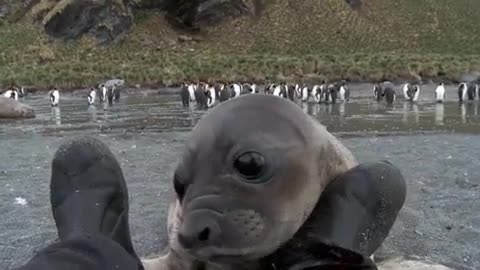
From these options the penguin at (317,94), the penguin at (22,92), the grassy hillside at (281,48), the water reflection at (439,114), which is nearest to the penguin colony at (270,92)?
the penguin at (317,94)

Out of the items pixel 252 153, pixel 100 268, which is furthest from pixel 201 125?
pixel 100 268

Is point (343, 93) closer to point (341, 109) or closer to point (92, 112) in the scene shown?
point (341, 109)

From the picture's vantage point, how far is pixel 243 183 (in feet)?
8.96

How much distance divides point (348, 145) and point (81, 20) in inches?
1741

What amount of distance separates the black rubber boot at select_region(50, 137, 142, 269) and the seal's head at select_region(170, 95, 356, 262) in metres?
0.48

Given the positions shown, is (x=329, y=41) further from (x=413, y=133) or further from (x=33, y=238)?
(x=33, y=238)

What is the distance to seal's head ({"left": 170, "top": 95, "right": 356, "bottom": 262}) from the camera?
270 centimetres

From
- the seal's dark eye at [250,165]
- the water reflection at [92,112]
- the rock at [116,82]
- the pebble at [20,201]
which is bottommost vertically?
the water reflection at [92,112]

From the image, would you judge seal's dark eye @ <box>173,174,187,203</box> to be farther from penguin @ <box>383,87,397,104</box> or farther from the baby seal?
penguin @ <box>383,87,397,104</box>

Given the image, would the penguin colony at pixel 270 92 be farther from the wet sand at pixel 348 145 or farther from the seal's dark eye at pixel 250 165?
the seal's dark eye at pixel 250 165

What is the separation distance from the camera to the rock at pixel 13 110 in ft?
70.2

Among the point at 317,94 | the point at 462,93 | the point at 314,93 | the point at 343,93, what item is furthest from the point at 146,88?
the point at 462,93

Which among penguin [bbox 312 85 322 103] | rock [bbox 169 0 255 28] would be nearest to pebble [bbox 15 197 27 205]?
penguin [bbox 312 85 322 103]

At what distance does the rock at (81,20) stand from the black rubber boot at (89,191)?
51.0 metres
